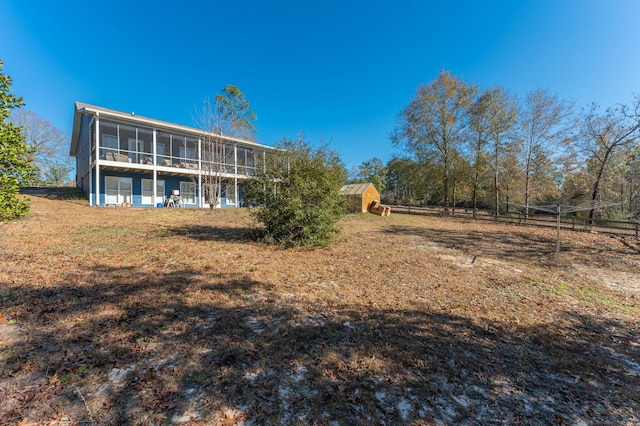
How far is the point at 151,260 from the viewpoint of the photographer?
5531mm

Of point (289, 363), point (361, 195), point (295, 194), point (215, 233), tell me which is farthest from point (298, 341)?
point (361, 195)

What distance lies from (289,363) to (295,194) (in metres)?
5.12

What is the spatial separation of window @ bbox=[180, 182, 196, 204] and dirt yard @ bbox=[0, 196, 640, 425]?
1289 cm

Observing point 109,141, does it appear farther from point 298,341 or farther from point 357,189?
point 298,341

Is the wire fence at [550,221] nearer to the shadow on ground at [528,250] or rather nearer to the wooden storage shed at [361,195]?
the shadow on ground at [528,250]

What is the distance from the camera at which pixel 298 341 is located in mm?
2957

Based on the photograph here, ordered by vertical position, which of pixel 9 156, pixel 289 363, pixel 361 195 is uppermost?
pixel 9 156

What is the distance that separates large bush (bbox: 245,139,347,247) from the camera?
724 centimetres

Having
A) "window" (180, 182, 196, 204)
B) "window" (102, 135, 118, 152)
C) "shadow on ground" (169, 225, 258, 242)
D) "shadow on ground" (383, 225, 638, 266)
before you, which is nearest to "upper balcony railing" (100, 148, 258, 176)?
"window" (102, 135, 118, 152)

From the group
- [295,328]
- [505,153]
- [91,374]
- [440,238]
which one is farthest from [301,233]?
[505,153]

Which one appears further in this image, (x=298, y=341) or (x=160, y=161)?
(x=160, y=161)

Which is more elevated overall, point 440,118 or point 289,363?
point 440,118

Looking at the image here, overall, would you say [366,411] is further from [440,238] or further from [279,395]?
[440,238]

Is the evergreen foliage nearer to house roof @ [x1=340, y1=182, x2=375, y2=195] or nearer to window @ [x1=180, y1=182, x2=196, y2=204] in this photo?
window @ [x1=180, y1=182, x2=196, y2=204]
